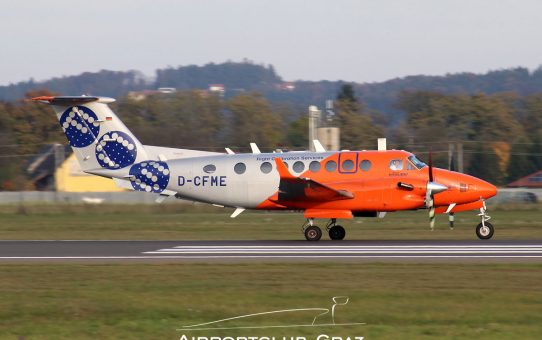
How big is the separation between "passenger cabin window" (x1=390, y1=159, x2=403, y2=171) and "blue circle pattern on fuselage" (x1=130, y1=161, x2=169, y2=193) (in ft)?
22.4

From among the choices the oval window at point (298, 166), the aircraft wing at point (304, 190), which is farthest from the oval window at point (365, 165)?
the oval window at point (298, 166)

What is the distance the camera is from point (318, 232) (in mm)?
25328

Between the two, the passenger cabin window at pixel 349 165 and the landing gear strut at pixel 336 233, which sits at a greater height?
the passenger cabin window at pixel 349 165

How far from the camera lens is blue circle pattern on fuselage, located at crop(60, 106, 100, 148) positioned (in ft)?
88.8

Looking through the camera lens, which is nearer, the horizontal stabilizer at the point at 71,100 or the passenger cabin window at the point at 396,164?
the passenger cabin window at the point at 396,164

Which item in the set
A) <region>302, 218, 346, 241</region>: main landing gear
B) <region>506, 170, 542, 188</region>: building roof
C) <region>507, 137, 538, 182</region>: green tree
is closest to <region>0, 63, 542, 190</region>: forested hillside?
<region>507, 137, 538, 182</region>: green tree

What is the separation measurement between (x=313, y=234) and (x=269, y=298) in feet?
33.4

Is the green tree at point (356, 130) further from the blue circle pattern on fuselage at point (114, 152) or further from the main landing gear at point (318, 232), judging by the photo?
the main landing gear at point (318, 232)

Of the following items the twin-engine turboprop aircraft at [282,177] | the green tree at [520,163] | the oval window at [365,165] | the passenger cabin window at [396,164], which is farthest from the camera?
the green tree at [520,163]

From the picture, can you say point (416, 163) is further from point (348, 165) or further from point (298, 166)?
point (298, 166)

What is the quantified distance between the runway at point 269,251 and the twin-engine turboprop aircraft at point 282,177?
1.23m

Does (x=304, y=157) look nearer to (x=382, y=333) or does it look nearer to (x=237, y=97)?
(x=382, y=333)

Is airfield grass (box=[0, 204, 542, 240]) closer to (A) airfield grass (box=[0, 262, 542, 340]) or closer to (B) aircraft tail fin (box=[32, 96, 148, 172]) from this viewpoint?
(B) aircraft tail fin (box=[32, 96, 148, 172])

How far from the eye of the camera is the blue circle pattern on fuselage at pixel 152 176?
87.5 feet
